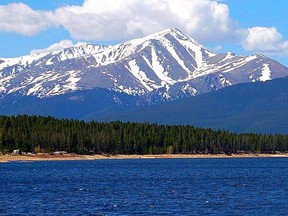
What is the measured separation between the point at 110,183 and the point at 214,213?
46372 millimetres

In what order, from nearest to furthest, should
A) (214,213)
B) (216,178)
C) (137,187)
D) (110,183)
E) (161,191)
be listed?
(214,213)
(161,191)
(137,187)
(110,183)
(216,178)

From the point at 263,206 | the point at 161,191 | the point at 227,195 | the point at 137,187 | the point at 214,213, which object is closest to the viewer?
the point at 214,213

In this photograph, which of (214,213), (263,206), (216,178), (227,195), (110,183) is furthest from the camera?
(216,178)

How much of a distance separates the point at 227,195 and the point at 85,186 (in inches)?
999

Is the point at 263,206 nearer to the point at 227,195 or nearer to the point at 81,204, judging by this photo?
the point at 227,195

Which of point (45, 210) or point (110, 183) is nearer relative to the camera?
point (45, 210)

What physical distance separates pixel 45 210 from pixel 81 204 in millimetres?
6638

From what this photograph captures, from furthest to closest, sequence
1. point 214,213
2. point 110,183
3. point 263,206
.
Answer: point 110,183, point 263,206, point 214,213

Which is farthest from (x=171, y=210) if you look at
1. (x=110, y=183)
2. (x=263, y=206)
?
(x=110, y=183)

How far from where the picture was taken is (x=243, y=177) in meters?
143

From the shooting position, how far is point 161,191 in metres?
108

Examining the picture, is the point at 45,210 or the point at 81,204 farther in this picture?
the point at 81,204

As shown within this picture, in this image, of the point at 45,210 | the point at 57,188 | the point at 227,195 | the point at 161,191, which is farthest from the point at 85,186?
the point at 45,210

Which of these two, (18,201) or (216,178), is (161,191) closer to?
(18,201)
